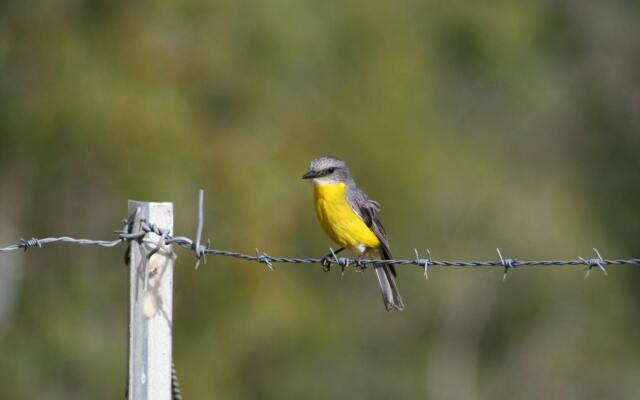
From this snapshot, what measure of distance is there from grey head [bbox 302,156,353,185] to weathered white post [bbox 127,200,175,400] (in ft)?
10.8

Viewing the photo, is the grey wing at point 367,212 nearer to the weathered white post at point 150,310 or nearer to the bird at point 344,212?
the bird at point 344,212

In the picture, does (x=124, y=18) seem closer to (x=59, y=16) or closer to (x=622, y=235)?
(x=59, y=16)

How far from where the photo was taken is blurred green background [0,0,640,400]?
13641mm

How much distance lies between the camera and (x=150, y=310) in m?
4.79

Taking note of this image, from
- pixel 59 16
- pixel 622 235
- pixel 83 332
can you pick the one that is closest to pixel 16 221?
pixel 83 332

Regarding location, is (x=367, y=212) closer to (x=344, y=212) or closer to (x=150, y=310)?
(x=344, y=212)

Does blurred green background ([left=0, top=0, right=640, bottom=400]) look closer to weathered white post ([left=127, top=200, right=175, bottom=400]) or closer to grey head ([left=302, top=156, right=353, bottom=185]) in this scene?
grey head ([left=302, top=156, right=353, bottom=185])

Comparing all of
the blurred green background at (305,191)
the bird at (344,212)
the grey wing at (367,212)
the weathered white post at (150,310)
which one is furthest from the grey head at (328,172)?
the blurred green background at (305,191)

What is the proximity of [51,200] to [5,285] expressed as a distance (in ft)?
4.05

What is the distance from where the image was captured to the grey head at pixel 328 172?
820 centimetres

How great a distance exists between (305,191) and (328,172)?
7052 millimetres

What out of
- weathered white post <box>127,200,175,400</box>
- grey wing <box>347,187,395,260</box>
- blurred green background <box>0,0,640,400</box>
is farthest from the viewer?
blurred green background <box>0,0,640,400</box>

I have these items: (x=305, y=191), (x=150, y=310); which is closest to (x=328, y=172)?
(x=150, y=310)

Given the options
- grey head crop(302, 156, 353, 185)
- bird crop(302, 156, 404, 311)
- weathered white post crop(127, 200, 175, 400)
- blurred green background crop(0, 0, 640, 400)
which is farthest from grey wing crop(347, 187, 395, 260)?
blurred green background crop(0, 0, 640, 400)
